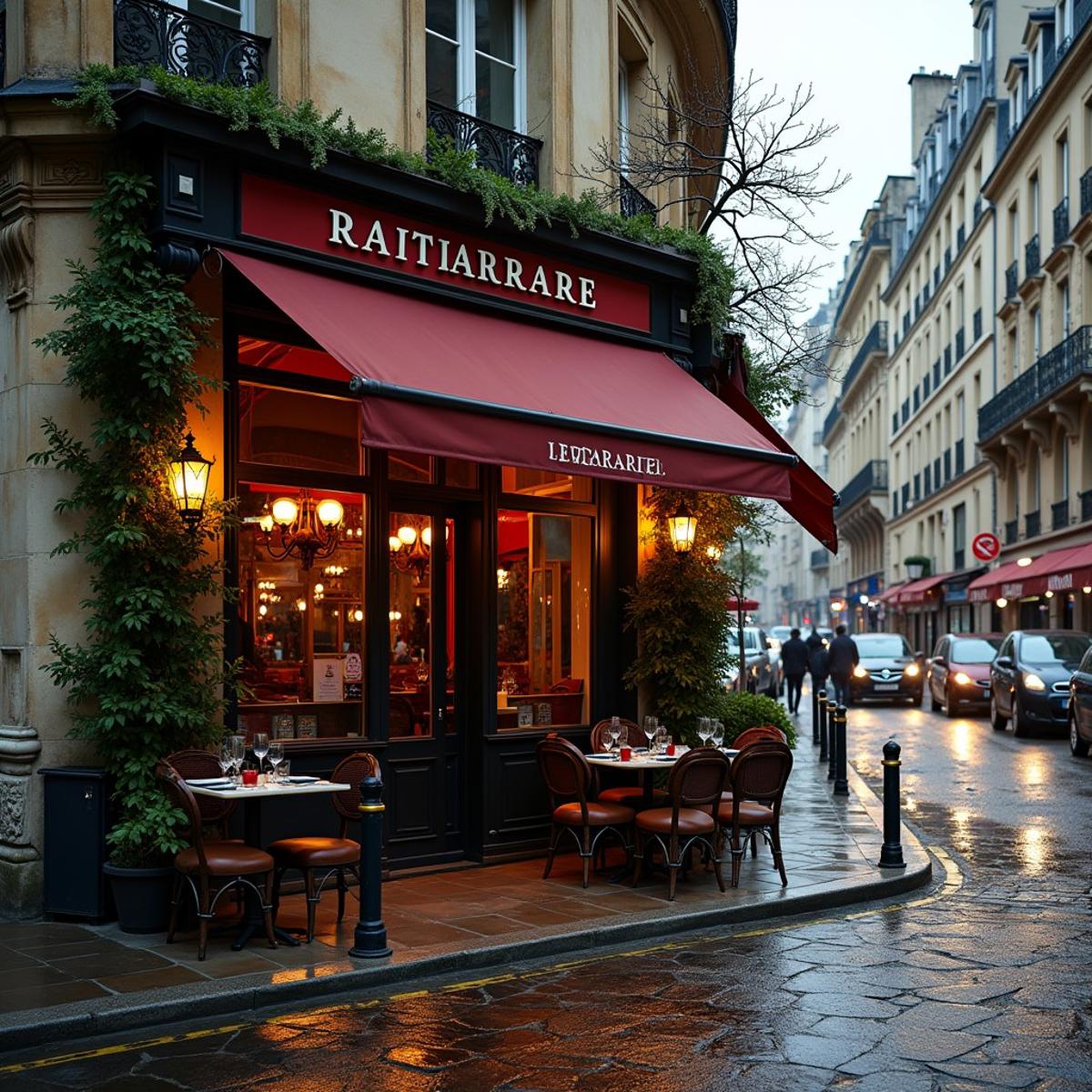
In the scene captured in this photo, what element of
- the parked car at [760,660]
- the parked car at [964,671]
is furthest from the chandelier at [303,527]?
the parked car at [760,660]

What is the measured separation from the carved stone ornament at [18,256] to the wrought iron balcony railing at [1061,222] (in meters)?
29.2

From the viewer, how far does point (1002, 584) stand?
32781 mm

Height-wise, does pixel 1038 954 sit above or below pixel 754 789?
below

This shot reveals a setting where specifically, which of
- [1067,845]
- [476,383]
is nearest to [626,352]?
[476,383]

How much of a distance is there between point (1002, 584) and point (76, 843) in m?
28.5

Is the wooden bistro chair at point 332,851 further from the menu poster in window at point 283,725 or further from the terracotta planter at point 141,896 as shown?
the menu poster in window at point 283,725

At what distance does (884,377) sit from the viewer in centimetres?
6475

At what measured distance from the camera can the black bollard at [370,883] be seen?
721 cm

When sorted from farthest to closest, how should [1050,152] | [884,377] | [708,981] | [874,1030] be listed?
[884,377] < [1050,152] < [708,981] < [874,1030]

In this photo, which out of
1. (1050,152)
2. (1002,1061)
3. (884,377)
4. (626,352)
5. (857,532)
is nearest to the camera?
(1002,1061)

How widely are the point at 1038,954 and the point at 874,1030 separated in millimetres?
2012

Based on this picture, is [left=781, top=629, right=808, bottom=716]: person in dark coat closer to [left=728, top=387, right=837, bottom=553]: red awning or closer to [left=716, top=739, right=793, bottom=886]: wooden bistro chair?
[left=728, top=387, right=837, bottom=553]: red awning

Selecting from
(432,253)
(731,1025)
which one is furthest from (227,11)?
(731,1025)

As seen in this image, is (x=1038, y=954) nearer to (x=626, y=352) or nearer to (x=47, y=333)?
(x=626, y=352)
